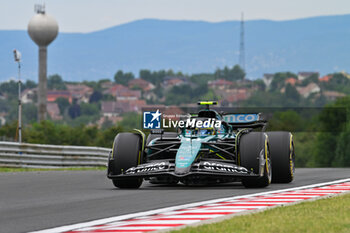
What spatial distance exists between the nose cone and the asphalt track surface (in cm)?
9404

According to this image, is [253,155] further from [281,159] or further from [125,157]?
[125,157]

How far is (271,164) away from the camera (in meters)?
18.6

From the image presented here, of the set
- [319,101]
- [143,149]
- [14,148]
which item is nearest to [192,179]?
[143,149]

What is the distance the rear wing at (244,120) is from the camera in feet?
64.9

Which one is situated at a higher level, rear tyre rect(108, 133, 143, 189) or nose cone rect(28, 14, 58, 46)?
nose cone rect(28, 14, 58, 46)

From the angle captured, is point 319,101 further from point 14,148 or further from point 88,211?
point 88,211

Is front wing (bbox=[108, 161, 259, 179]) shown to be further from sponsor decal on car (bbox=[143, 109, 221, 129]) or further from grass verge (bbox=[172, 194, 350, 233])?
grass verge (bbox=[172, 194, 350, 233])

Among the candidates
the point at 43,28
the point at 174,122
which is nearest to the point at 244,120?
the point at 174,122

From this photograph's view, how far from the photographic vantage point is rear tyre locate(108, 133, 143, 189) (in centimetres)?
1695

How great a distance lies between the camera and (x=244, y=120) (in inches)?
784

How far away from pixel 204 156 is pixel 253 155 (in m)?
1.15

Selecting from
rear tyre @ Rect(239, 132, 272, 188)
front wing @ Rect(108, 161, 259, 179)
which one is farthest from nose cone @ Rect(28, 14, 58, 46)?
front wing @ Rect(108, 161, 259, 179)

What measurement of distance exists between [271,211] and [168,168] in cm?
509

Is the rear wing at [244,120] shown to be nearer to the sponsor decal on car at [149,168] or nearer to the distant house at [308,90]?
the sponsor decal on car at [149,168]
